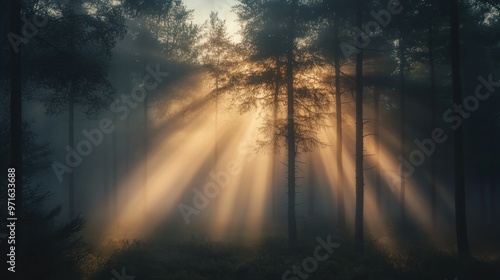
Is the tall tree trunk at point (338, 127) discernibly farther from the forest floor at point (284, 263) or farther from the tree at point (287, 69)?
the forest floor at point (284, 263)

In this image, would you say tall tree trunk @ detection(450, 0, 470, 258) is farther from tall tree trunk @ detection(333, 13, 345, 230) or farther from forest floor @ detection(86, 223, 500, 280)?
tall tree trunk @ detection(333, 13, 345, 230)

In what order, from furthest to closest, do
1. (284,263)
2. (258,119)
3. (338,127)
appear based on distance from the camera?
(258,119), (338,127), (284,263)

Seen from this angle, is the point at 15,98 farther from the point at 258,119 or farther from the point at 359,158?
the point at 258,119

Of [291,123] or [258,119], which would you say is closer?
[291,123]

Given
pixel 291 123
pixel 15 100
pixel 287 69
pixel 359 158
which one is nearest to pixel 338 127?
pixel 291 123

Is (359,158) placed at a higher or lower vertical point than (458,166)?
higher

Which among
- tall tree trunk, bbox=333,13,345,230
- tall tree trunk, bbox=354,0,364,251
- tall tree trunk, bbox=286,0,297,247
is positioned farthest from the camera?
tall tree trunk, bbox=333,13,345,230

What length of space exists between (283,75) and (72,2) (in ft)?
38.2

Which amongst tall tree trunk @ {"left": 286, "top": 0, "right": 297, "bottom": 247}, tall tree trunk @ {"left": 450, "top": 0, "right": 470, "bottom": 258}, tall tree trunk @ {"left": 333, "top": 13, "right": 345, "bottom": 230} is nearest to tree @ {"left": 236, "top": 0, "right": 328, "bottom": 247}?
tall tree trunk @ {"left": 286, "top": 0, "right": 297, "bottom": 247}

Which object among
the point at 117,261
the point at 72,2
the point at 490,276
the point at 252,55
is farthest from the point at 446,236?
the point at 72,2

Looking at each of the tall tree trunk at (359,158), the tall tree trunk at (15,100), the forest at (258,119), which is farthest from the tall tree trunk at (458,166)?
the tall tree trunk at (15,100)

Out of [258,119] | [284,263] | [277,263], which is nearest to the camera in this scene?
[284,263]

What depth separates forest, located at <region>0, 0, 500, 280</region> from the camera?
10164 mm

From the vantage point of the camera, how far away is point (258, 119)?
860 inches
